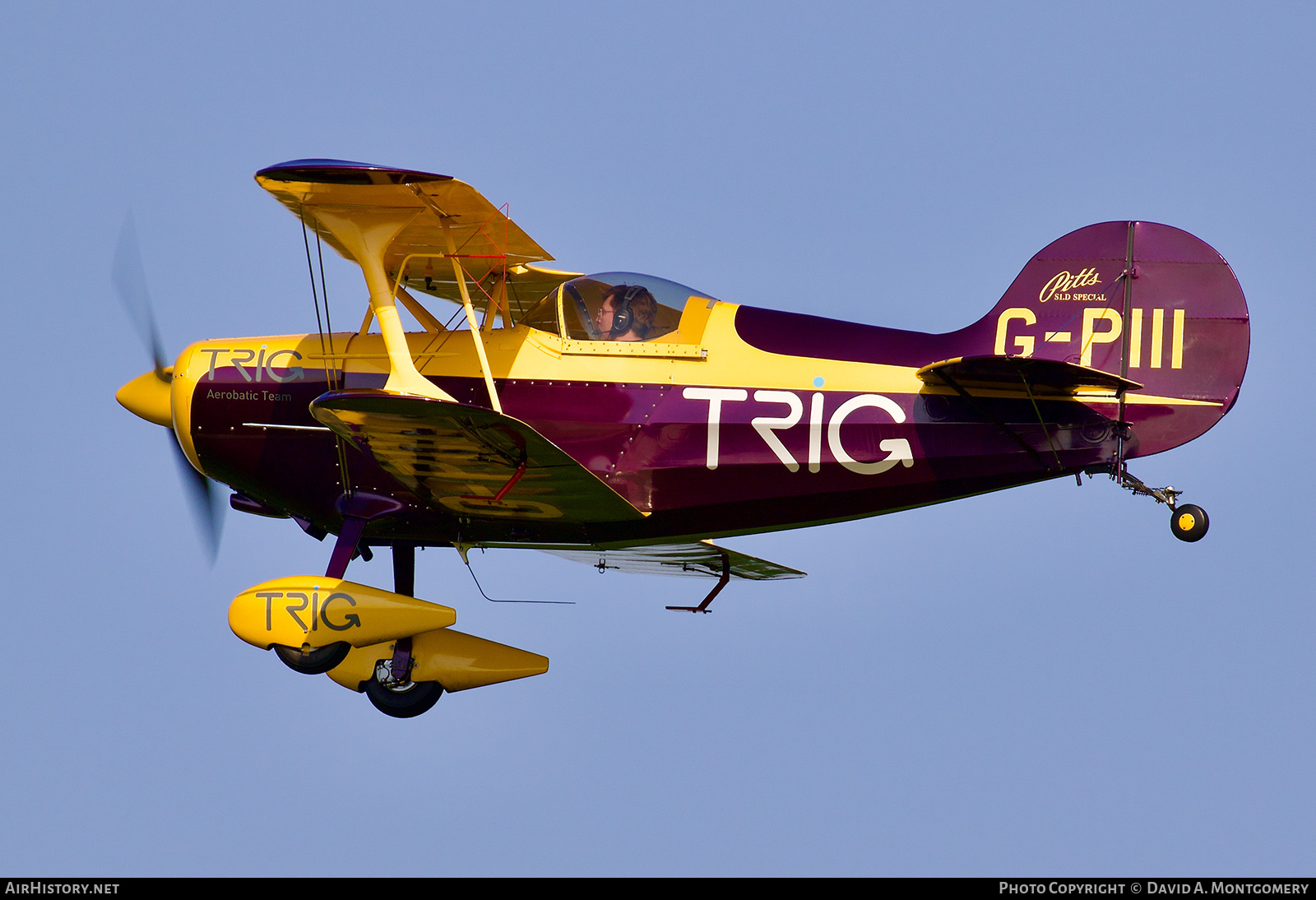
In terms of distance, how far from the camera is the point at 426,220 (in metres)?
11.8

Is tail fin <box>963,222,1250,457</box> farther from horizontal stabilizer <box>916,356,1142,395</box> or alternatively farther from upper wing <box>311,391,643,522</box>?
upper wing <box>311,391,643,522</box>

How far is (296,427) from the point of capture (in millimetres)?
11984

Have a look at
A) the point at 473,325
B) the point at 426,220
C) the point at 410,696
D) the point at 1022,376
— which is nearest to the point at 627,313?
the point at 473,325

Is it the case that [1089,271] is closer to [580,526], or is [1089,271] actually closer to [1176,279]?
[1176,279]

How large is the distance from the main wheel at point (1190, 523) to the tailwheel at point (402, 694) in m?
5.64

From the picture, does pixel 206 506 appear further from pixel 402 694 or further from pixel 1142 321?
pixel 1142 321

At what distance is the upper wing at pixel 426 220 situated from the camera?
10.5 m

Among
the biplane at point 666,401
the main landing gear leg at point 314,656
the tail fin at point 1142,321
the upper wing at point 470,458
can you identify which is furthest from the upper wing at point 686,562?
the tail fin at point 1142,321

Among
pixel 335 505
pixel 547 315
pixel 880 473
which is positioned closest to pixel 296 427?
pixel 335 505

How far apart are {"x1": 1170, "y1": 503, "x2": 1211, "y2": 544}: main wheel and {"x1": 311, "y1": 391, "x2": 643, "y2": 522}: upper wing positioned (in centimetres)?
362

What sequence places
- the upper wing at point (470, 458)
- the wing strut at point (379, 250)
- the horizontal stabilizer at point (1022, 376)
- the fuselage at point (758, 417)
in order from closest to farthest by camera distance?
the upper wing at point (470, 458)
the horizontal stabilizer at point (1022, 376)
the fuselage at point (758, 417)
the wing strut at point (379, 250)

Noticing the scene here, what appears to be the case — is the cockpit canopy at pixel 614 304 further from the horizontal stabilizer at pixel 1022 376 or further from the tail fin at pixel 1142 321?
the tail fin at pixel 1142 321

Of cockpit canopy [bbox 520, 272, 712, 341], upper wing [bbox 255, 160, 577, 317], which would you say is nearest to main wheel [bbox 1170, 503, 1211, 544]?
cockpit canopy [bbox 520, 272, 712, 341]

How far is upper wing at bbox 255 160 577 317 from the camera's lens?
10484 millimetres
